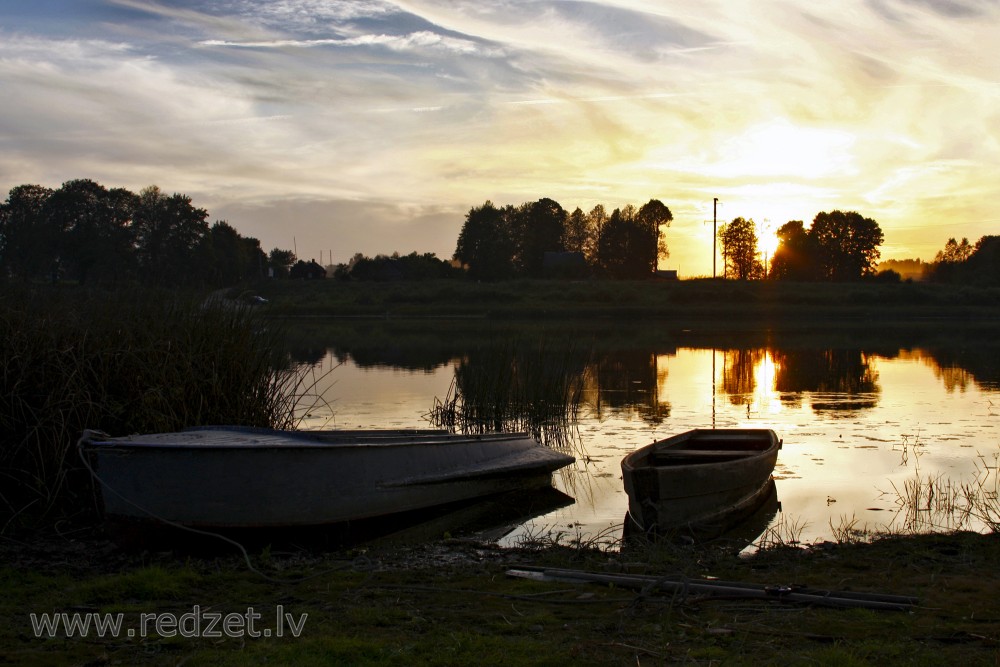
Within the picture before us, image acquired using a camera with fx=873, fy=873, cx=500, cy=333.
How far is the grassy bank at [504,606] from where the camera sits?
451 cm

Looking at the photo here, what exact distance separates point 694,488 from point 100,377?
5697 mm

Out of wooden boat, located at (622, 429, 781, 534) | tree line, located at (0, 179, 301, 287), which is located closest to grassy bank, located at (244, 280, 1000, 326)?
tree line, located at (0, 179, 301, 287)

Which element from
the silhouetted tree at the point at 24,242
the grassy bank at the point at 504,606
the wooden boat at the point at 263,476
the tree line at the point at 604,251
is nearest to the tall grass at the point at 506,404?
the wooden boat at the point at 263,476

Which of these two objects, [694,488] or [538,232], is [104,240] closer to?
[694,488]

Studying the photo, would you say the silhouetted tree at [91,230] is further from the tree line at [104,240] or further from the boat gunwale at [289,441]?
the boat gunwale at [289,441]

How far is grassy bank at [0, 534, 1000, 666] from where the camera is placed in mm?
4508

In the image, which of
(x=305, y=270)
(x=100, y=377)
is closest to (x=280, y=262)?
(x=305, y=270)

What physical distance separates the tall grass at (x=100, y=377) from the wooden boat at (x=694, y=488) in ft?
14.4

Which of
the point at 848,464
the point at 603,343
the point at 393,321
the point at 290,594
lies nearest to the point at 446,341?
the point at 603,343

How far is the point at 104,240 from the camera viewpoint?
21.4 metres

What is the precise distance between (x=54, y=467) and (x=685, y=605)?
5.70 metres

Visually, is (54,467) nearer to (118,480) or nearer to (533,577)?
(118,480)

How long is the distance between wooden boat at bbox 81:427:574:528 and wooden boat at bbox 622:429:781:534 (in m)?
2.10

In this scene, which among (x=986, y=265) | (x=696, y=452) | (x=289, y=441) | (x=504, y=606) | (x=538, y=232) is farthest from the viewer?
(x=538, y=232)
